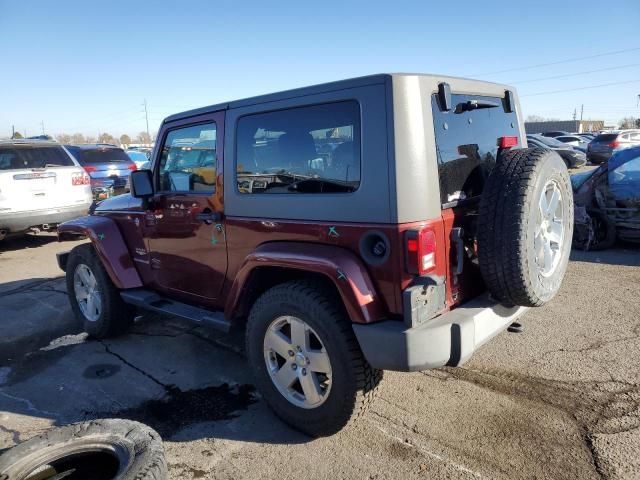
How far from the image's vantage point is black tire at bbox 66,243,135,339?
4.46 m

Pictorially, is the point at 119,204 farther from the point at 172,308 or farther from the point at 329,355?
the point at 329,355

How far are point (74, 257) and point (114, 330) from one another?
88 cm

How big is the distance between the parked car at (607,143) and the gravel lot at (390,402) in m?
17.5

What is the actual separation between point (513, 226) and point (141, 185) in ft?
9.41

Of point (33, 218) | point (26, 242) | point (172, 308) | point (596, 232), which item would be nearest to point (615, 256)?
point (596, 232)

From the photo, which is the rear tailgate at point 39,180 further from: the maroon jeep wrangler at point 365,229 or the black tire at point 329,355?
the black tire at point 329,355

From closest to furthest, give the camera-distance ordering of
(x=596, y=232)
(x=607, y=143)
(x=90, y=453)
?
(x=90, y=453) < (x=596, y=232) < (x=607, y=143)

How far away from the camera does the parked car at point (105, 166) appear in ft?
37.9

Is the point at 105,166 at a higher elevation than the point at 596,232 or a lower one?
higher

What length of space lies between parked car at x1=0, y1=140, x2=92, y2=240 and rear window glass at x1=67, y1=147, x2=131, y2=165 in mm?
3099

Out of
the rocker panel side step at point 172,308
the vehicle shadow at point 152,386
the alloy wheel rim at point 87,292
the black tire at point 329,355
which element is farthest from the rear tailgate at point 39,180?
the black tire at point 329,355

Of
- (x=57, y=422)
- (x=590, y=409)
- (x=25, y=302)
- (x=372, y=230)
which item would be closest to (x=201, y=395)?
(x=57, y=422)

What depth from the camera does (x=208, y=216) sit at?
347cm

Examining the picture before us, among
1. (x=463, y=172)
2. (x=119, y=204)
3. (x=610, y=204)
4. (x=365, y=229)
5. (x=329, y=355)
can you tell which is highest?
(x=463, y=172)
